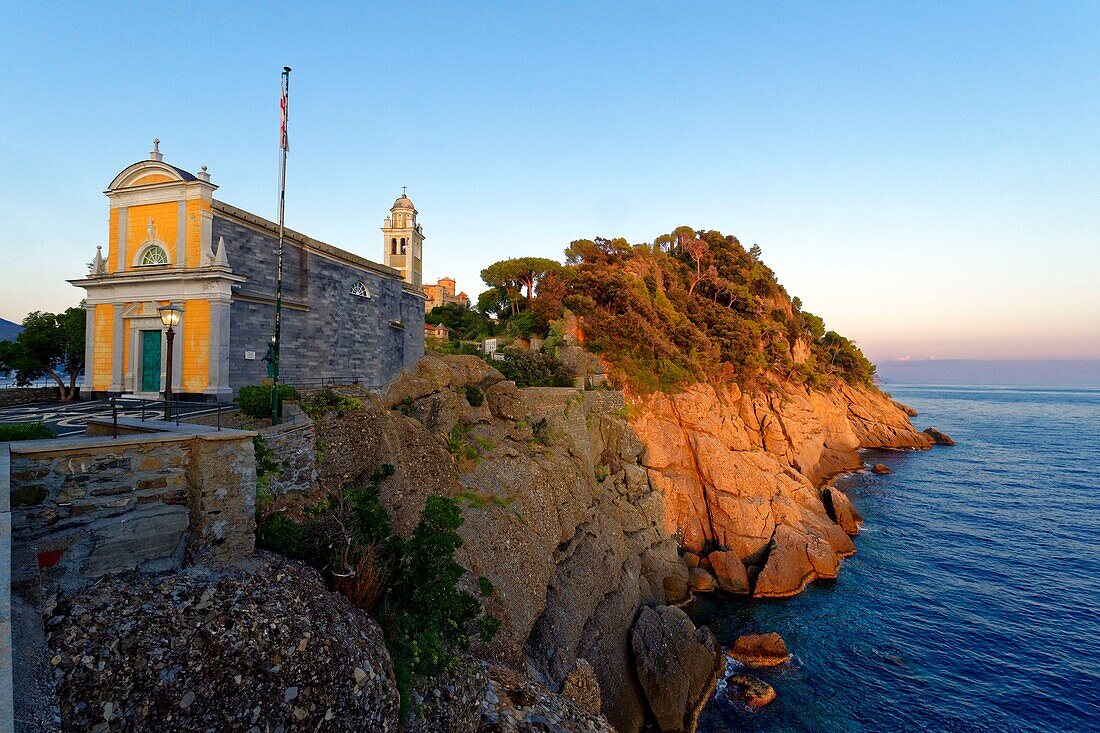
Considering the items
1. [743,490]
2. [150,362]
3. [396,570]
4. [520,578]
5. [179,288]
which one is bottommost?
[743,490]

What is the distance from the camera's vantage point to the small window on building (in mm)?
18578

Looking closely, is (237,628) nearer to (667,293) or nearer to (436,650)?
→ (436,650)

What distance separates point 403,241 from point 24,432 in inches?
1561

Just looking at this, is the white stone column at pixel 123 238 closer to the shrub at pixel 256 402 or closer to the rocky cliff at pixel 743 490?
the shrub at pixel 256 402

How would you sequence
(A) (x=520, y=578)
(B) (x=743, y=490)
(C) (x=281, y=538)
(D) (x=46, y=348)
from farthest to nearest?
(B) (x=743, y=490) → (D) (x=46, y=348) → (A) (x=520, y=578) → (C) (x=281, y=538)

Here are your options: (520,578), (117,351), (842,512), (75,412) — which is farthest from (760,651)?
(117,351)

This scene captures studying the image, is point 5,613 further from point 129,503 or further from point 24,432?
point 24,432

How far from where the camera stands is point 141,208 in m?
18.8

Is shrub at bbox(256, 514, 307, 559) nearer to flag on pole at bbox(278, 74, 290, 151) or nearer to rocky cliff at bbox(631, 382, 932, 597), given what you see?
flag on pole at bbox(278, 74, 290, 151)

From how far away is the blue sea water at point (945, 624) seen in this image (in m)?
15.2

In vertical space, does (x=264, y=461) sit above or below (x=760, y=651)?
above

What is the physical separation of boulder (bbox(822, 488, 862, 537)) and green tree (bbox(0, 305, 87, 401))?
131 ft

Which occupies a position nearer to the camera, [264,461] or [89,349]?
[264,461]

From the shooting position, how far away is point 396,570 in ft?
32.6
